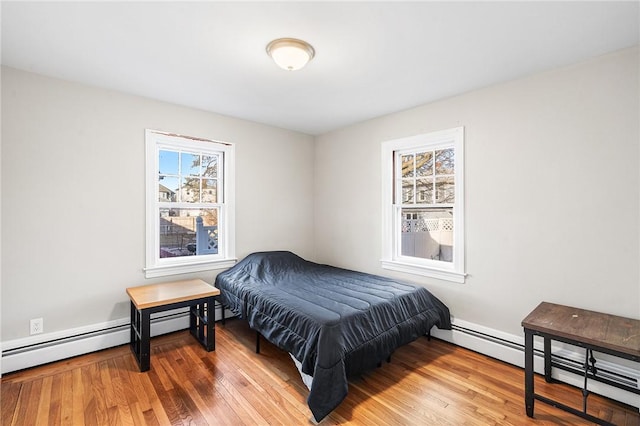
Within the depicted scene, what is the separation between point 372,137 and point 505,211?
174 cm

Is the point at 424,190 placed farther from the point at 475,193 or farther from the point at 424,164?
the point at 475,193

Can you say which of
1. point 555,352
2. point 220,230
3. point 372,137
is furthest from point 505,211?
point 220,230

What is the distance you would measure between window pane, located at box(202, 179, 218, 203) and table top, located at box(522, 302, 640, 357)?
10.9 feet

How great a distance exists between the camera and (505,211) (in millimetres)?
2617

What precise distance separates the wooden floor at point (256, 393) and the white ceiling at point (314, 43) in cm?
248

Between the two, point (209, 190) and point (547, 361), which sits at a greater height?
point (209, 190)

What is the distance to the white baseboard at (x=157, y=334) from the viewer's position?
212cm

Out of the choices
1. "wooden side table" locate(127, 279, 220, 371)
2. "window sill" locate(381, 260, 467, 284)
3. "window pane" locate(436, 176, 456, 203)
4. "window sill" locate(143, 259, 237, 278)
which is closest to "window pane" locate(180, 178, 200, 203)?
"window sill" locate(143, 259, 237, 278)

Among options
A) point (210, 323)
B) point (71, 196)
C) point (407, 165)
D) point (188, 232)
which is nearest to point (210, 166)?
point (188, 232)

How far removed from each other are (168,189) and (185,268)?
92 centimetres

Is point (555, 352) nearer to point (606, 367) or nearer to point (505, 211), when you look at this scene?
point (606, 367)

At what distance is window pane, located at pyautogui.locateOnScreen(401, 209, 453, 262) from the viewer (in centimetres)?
316

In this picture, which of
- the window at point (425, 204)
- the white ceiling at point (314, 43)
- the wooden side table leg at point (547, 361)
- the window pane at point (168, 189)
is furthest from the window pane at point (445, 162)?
the window pane at point (168, 189)

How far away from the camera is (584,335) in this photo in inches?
68.8
